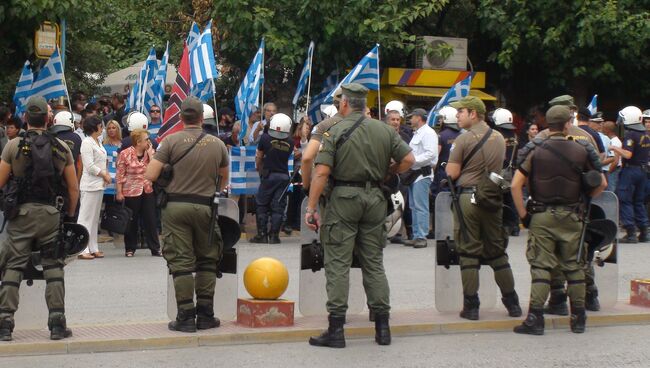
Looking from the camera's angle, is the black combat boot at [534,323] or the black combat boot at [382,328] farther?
the black combat boot at [534,323]

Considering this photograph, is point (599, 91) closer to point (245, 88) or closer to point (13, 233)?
point (245, 88)

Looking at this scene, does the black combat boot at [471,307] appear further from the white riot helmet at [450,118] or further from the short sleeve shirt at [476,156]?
the white riot helmet at [450,118]

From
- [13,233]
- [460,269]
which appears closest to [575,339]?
[460,269]

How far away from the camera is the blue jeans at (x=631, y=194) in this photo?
17.1m

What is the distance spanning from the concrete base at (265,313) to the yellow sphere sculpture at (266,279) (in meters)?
0.09

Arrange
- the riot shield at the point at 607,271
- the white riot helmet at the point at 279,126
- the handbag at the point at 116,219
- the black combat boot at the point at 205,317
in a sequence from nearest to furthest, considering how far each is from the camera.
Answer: the black combat boot at the point at 205,317, the riot shield at the point at 607,271, the handbag at the point at 116,219, the white riot helmet at the point at 279,126

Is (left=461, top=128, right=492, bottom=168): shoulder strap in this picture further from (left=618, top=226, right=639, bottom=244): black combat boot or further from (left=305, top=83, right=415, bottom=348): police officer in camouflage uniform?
(left=618, top=226, right=639, bottom=244): black combat boot

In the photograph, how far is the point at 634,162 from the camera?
680 inches

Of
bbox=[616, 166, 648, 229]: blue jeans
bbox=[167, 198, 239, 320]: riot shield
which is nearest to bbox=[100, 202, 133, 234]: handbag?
bbox=[167, 198, 239, 320]: riot shield

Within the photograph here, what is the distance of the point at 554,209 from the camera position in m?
9.40

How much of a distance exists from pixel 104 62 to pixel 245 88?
38.1ft

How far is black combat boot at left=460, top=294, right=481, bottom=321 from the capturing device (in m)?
9.73

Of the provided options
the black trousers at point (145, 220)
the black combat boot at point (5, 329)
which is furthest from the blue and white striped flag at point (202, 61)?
the black combat boot at point (5, 329)

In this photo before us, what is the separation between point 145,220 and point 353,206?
6.56m
